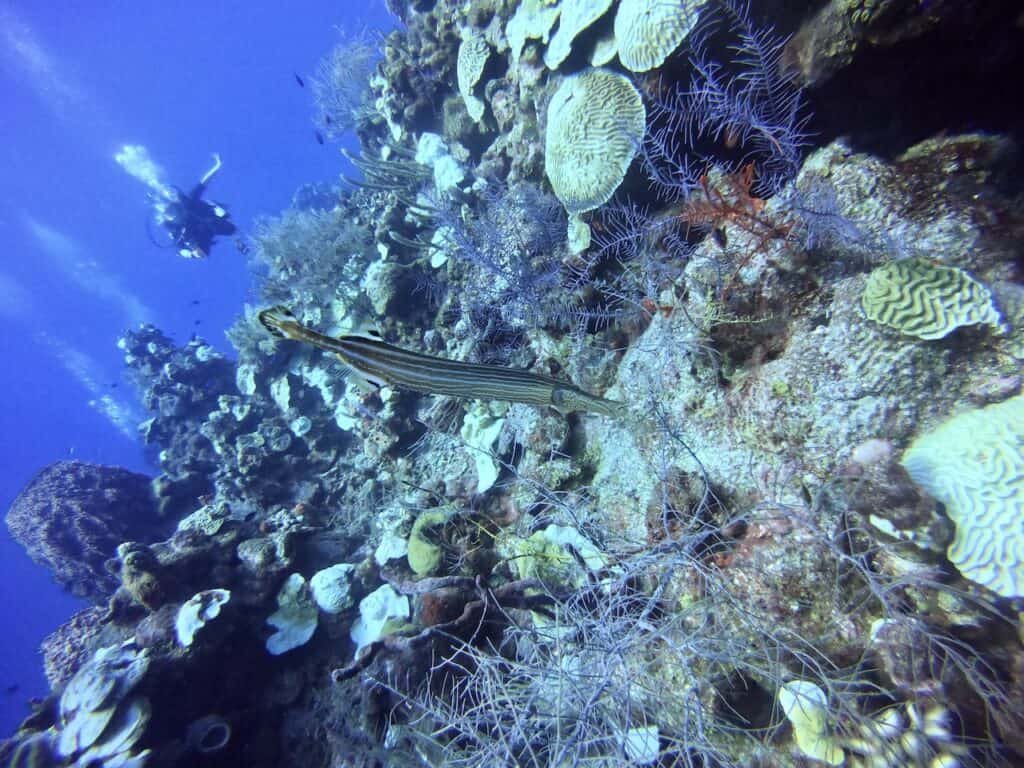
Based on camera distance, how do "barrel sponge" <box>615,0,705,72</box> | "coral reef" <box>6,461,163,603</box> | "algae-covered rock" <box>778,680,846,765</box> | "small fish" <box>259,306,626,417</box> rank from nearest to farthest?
"algae-covered rock" <box>778,680,846,765</box> < "small fish" <box>259,306,626,417</box> < "barrel sponge" <box>615,0,705,72</box> < "coral reef" <box>6,461,163,603</box>

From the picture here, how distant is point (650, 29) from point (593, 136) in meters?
1.13

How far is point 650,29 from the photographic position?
4.61m

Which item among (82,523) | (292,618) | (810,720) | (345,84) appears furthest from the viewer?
(345,84)

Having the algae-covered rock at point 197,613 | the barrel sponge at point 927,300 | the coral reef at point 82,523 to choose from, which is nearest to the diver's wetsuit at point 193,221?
the coral reef at point 82,523

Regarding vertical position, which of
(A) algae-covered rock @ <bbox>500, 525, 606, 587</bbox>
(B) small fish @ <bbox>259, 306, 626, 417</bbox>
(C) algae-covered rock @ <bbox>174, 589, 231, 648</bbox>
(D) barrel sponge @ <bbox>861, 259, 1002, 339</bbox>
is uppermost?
(B) small fish @ <bbox>259, 306, 626, 417</bbox>

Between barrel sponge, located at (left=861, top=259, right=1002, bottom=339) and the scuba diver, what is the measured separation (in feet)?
56.6

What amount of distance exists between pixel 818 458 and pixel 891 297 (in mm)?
1187

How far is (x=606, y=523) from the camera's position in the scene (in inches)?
177

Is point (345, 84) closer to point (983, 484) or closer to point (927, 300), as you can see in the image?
point (927, 300)

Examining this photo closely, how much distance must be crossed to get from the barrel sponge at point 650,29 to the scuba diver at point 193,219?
14356mm

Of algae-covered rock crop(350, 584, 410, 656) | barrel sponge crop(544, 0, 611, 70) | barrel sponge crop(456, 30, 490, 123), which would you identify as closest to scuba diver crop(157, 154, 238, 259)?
barrel sponge crop(456, 30, 490, 123)

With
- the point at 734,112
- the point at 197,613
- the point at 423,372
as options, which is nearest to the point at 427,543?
the point at 423,372

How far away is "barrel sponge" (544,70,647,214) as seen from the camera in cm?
497

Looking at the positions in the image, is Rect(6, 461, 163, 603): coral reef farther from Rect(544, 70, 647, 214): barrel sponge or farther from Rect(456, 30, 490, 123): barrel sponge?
Rect(544, 70, 647, 214): barrel sponge
